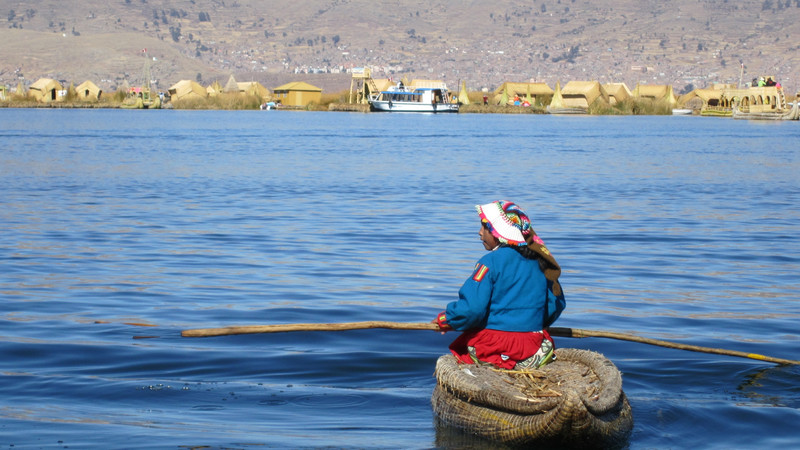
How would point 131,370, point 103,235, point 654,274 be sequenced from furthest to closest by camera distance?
point 103,235
point 654,274
point 131,370

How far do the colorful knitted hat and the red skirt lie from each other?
62cm

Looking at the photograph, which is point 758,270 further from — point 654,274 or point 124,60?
point 124,60

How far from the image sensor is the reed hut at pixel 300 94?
354 feet

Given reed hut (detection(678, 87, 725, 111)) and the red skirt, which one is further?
reed hut (detection(678, 87, 725, 111))

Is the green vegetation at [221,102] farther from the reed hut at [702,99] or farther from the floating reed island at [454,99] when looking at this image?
the reed hut at [702,99]

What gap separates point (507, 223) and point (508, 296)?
456mm

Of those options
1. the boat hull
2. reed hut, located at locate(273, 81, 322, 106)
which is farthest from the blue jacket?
reed hut, located at locate(273, 81, 322, 106)

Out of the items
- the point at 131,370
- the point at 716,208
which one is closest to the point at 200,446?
the point at 131,370

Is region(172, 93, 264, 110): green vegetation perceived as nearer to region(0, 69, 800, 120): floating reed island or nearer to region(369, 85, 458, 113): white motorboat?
region(0, 69, 800, 120): floating reed island

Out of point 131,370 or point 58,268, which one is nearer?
point 131,370

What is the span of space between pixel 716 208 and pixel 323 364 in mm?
14194

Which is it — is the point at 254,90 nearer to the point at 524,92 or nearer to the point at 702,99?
the point at 524,92

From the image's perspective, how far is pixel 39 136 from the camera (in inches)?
1751

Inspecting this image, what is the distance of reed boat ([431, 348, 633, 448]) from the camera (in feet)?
19.2
